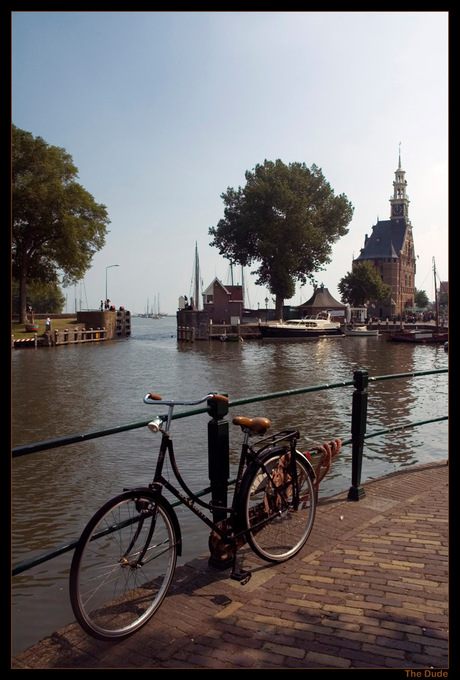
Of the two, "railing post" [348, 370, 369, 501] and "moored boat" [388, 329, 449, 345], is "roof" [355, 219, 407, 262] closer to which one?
"moored boat" [388, 329, 449, 345]

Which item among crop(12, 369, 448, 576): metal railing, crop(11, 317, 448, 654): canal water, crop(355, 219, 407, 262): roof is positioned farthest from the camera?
crop(355, 219, 407, 262): roof

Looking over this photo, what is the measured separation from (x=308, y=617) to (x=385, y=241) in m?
114

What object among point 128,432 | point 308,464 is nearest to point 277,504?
point 308,464

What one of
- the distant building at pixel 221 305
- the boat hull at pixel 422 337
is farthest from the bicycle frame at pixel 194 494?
the distant building at pixel 221 305

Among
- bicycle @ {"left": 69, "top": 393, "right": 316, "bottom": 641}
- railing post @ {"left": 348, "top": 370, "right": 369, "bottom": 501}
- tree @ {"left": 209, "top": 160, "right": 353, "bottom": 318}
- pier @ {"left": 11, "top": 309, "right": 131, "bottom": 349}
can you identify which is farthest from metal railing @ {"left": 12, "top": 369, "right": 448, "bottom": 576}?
tree @ {"left": 209, "top": 160, "right": 353, "bottom": 318}

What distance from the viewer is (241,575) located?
150 inches

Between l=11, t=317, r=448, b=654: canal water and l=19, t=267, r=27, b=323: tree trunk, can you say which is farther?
l=19, t=267, r=27, b=323: tree trunk

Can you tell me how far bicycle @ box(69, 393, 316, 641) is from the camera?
314 centimetres

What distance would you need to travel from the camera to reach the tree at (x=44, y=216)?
4969 cm

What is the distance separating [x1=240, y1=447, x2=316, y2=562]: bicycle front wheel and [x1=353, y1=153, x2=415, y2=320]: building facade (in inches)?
4038

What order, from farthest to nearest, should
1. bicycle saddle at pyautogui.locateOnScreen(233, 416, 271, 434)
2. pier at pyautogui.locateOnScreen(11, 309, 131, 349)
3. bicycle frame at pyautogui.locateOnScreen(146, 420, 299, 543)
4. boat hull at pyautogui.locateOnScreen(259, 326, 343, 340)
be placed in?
boat hull at pyautogui.locateOnScreen(259, 326, 343, 340) < pier at pyautogui.locateOnScreen(11, 309, 131, 349) < bicycle saddle at pyautogui.locateOnScreen(233, 416, 271, 434) < bicycle frame at pyautogui.locateOnScreen(146, 420, 299, 543)
